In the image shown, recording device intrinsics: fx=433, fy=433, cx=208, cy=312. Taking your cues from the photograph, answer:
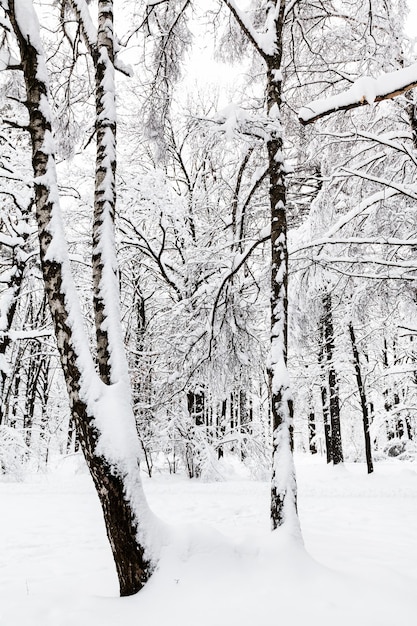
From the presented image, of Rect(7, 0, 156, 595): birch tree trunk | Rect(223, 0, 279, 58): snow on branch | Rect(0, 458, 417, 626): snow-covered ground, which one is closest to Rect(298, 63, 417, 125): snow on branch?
Rect(7, 0, 156, 595): birch tree trunk

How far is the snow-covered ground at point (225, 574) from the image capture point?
248cm

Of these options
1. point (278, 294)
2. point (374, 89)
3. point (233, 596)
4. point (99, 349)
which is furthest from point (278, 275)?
point (233, 596)

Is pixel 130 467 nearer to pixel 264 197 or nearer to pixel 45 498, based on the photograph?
pixel 264 197

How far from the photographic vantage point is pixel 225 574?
291 cm

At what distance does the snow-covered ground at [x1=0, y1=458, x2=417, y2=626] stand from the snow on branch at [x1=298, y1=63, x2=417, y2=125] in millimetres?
2632

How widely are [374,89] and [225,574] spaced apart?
2.95 meters

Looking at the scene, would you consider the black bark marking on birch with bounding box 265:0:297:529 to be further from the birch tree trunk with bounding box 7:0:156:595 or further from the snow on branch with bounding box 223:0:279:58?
the birch tree trunk with bounding box 7:0:156:595

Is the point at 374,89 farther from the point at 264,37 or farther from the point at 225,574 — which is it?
the point at 264,37

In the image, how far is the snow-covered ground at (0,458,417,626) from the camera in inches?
97.7

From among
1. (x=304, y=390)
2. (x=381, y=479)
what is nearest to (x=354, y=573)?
(x=381, y=479)

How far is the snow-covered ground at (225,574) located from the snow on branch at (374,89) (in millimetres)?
2632

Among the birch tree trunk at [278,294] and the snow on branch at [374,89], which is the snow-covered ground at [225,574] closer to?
the birch tree trunk at [278,294]

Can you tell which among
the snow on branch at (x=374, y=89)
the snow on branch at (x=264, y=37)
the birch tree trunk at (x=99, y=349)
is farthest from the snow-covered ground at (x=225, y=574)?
the snow on branch at (x=264, y=37)

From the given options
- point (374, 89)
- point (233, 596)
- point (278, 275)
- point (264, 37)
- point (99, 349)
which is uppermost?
point (264, 37)
